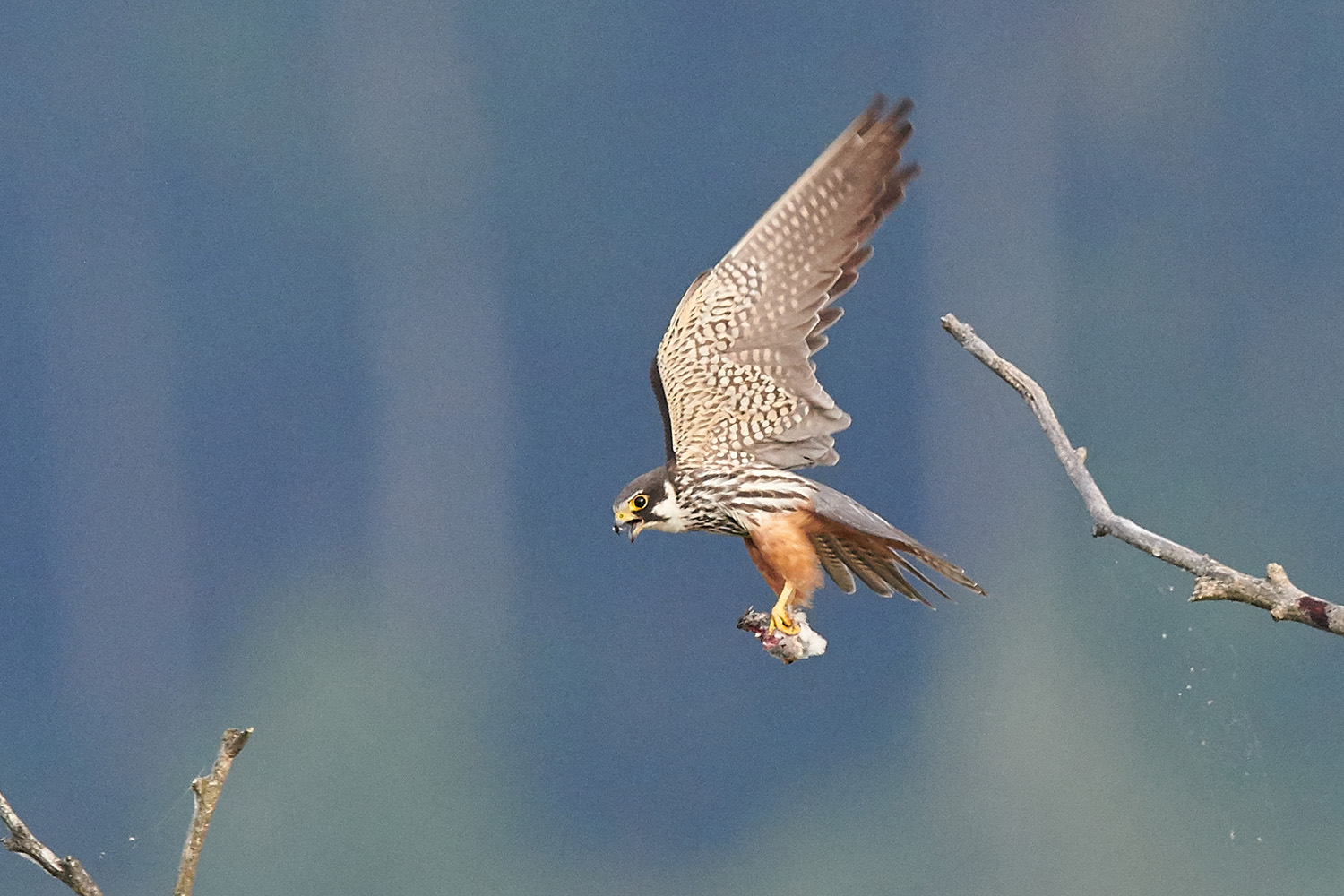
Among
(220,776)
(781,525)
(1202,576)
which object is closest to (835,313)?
(781,525)

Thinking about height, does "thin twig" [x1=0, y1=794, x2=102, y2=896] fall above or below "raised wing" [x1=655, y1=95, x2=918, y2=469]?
below

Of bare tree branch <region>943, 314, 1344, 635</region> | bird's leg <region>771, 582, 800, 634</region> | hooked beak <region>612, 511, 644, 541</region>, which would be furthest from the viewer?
hooked beak <region>612, 511, 644, 541</region>

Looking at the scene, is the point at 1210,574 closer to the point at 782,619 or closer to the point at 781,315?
the point at 782,619

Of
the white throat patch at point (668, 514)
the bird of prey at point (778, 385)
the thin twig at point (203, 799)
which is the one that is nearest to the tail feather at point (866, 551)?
the bird of prey at point (778, 385)

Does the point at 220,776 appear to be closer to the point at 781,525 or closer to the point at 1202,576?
the point at 1202,576

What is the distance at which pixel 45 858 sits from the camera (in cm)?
123

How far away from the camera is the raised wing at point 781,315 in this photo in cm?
229

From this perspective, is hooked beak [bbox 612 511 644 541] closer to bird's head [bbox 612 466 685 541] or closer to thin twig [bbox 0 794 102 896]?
bird's head [bbox 612 466 685 541]

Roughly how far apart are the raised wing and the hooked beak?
Result: 0.18 m

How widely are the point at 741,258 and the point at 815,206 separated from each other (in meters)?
0.14

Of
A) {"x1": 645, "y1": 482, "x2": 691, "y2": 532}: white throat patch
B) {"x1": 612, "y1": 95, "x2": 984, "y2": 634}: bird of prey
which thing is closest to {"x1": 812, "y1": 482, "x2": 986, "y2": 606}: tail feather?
{"x1": 612, "y1": 95, "x2": 984, "y2": 634}: bird of prey

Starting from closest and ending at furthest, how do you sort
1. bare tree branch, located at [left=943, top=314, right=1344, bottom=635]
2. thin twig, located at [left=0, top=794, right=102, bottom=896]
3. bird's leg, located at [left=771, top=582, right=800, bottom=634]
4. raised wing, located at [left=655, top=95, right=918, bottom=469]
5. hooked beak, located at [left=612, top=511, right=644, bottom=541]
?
thin twig, located at [left=0, top=794, right=102, bottom=896] < bare tree branch, located at [left=943, top=314, right=1344, bottom=635] < bird's leg, located at [left=771, top=582, right=800, bottom=634] < hooked beak, located at [left=612, top=511, right=644, bottom=541] < raised wing, located at [left=655, top=95, right=918, bottom=469]

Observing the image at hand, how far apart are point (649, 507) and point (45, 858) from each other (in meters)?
1.11

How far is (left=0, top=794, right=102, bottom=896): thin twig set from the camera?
48.0 inches
